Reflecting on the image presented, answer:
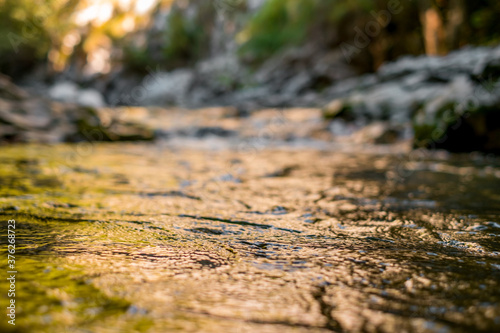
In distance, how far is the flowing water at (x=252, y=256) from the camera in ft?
2.92

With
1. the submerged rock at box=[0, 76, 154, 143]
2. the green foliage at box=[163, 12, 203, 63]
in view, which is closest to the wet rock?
the green foliage at box=[163, 12, 203, 63]

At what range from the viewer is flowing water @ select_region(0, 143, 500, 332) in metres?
0.89

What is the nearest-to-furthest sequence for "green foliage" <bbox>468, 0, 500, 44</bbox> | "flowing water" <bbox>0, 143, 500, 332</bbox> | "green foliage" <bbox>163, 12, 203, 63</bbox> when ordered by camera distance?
"flowing water" <bbox>0, 143, 500, 332</bbox> → "green foliage" <bbox>468, 0, 500, 44</bbox> → "green foliage" <bbox>163, 12, 203, 63</bbox>

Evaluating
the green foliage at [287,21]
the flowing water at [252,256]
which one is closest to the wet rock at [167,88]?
the green foliage at [287,21]

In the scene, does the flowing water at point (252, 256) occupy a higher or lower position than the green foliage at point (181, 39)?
lower

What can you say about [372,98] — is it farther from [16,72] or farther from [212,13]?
[16,72]

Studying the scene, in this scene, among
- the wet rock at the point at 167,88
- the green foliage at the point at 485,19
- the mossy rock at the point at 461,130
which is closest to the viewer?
the mossy rock at the point at 461,130

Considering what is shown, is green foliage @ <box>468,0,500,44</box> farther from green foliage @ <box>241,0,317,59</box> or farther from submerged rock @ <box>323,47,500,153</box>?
green foliage @ <box>241,0,317,59</box>

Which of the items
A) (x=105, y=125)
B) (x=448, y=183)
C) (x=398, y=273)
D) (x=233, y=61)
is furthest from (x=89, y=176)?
(x=233, y=61)

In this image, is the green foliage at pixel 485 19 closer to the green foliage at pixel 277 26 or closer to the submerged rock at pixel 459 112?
the submerged rock at pixel 459 112

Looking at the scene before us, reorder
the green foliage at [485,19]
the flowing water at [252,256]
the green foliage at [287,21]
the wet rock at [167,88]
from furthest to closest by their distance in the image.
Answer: the wet rock at [167,88]
the green foliage at [287,21]
the green foliage at [485,19]
the flowing water at [252,256]

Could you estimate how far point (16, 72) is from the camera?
113 feet

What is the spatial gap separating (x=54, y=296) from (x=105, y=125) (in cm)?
686

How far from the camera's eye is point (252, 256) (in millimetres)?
1335
